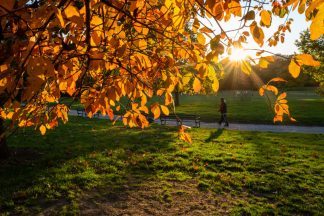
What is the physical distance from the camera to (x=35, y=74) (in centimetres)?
150

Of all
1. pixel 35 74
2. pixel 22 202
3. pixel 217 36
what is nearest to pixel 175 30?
pixel 217 36

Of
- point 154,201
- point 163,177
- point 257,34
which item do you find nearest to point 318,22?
point 257,34

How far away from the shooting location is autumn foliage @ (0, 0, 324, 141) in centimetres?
174

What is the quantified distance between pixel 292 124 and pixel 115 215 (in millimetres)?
14486

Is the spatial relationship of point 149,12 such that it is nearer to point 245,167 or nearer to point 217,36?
point 217,36

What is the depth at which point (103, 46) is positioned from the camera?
2.62 meters

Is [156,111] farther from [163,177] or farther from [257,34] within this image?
[163,177]

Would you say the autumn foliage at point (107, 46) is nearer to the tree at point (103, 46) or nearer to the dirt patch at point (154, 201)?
the tree at point (103, 46)

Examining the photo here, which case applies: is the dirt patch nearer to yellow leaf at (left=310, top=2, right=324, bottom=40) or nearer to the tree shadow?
yellow leaf at (left=310, top=2, right=324, bottom=40)

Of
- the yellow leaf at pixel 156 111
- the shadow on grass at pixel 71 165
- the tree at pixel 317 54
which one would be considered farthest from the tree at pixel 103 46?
the tree at pixel 317 54

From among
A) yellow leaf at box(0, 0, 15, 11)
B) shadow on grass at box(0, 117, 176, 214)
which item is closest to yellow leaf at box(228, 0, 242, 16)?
yellow leaf at box(0, 0, 15, 11)

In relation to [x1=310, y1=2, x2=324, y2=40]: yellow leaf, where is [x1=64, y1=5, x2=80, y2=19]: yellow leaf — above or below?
above

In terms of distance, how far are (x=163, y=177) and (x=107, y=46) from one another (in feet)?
17.7

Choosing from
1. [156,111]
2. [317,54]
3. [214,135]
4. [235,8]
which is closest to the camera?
[235,8]
